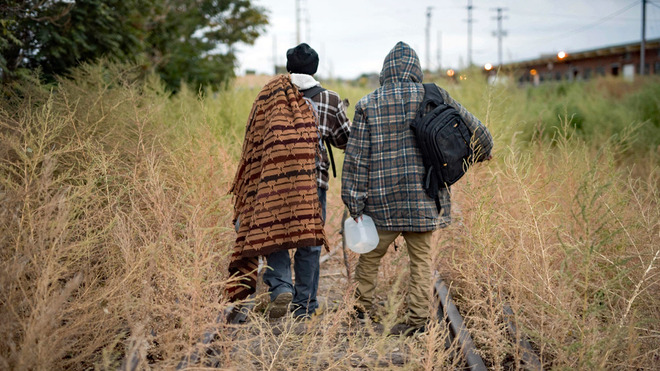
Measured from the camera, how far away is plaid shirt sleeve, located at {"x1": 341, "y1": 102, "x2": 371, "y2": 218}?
422cm

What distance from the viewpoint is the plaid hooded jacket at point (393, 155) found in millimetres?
4141

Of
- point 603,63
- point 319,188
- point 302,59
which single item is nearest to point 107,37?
point 302,59

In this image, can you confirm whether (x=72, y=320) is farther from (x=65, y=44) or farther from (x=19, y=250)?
(x=65, y=44)

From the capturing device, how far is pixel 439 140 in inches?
154

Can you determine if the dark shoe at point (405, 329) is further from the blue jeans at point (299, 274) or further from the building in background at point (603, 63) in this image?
the building in background at point (603, 63)

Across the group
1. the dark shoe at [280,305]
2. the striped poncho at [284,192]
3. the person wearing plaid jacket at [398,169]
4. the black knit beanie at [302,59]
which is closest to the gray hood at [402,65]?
the person wearing plaid jacket at [398,169]

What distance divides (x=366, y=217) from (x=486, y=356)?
4.78 feet

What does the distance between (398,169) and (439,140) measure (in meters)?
0.44

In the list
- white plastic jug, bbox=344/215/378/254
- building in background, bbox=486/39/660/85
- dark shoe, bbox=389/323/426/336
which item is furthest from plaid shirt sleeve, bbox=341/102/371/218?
building in background, bbox=486/39/660/85

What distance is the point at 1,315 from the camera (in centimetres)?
254

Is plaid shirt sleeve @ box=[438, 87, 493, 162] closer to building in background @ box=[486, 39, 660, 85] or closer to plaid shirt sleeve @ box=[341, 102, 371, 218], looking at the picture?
plaid shirt sleeve @ box=[341, 102, 371, 218]

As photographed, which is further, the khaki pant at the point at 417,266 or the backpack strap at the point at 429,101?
the khaki pant at the point at 417,266

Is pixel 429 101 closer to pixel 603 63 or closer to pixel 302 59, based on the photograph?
pixel 302 59

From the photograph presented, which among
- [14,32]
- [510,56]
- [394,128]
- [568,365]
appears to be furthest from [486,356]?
[510,56]
